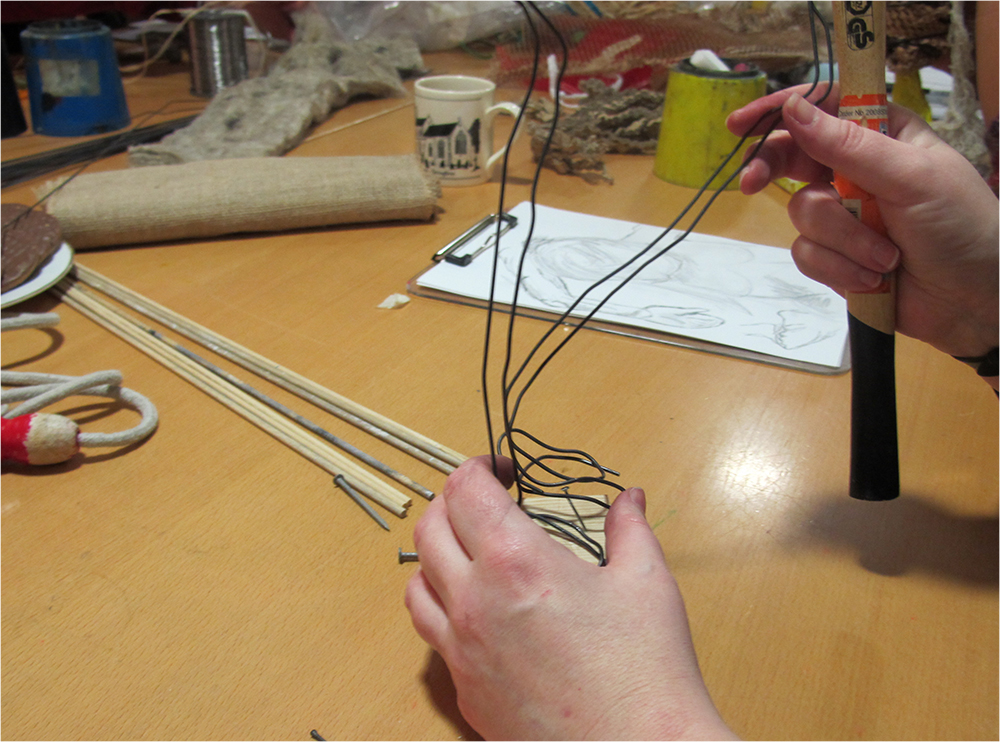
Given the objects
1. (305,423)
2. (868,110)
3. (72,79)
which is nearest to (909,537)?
(868,110)

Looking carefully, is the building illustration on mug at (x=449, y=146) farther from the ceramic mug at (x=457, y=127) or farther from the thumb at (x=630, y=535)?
the thumb at (x=630, y=535)

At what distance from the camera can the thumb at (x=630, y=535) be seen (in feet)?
1.25

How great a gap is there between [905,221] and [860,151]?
8 centimetres

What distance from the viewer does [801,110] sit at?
0.50m

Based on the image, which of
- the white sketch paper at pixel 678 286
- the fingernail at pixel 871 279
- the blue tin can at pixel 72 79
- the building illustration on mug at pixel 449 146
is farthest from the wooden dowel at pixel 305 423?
the blue tin can at pixel 72 79

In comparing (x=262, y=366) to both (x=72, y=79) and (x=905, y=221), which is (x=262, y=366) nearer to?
(x=905, y=221)

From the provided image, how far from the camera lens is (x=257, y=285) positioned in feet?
2.64

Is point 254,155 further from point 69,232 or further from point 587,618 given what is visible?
point 587,618

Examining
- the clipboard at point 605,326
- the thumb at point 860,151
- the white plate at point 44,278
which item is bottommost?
the clipboard at point 605,326

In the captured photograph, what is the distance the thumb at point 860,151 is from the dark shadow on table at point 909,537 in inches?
9.2

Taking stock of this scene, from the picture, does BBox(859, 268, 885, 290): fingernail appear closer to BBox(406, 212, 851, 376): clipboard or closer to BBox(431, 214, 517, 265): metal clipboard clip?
BBox(406, 212, 851, 376): clipboard

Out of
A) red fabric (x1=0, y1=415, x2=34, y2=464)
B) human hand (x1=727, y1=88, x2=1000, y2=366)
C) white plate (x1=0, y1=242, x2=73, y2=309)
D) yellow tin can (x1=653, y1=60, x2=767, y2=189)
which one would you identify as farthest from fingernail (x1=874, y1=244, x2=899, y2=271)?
white plate (x1=0, y1=242, x2=73, y2=309)

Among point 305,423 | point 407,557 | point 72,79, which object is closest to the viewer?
point 407,557

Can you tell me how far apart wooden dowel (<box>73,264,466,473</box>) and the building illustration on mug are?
1.59 ft
